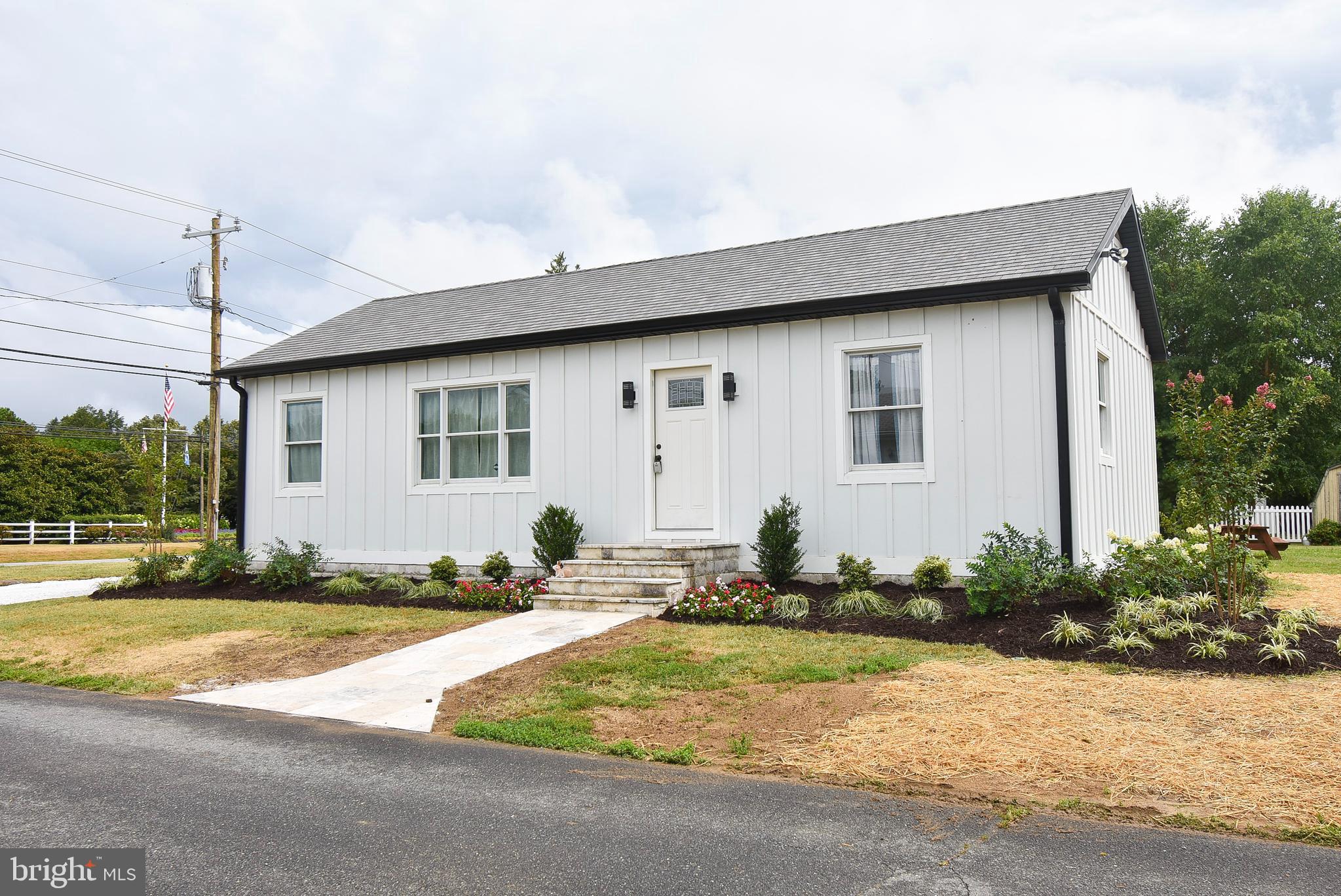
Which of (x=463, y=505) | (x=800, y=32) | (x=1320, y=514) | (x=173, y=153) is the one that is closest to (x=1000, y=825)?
(x=463, y=505)

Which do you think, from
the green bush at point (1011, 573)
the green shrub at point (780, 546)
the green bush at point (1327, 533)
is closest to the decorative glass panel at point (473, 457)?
the green shrub at point (780, 546)

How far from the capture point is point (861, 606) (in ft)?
28.5

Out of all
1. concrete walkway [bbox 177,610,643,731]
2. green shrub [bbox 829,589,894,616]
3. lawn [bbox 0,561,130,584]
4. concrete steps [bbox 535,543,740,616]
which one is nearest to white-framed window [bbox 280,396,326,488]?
lawn [bbox 0,561,130,584]

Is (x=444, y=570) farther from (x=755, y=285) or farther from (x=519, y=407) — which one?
(x=755, y=285)

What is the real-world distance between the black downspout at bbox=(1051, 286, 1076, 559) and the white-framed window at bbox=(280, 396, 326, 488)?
402 inches

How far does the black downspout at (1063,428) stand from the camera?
8.91 metres

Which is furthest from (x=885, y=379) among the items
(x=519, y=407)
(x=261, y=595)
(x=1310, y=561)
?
(x=1310, y=561)

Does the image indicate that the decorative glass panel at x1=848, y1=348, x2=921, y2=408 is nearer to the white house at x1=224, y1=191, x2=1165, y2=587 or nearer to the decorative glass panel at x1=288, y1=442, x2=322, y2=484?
the white house at x1=224, y1=191, x2=1165, y2=587

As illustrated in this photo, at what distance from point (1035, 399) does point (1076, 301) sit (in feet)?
4.29

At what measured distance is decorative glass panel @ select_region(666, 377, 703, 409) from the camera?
36.6 feet

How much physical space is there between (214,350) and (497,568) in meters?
13.5

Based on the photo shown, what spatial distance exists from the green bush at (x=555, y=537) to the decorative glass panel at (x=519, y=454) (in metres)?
1.04

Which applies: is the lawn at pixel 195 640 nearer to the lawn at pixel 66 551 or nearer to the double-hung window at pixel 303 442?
the double-hung window at pixel 303 442

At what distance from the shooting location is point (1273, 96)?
24109 millimetres
